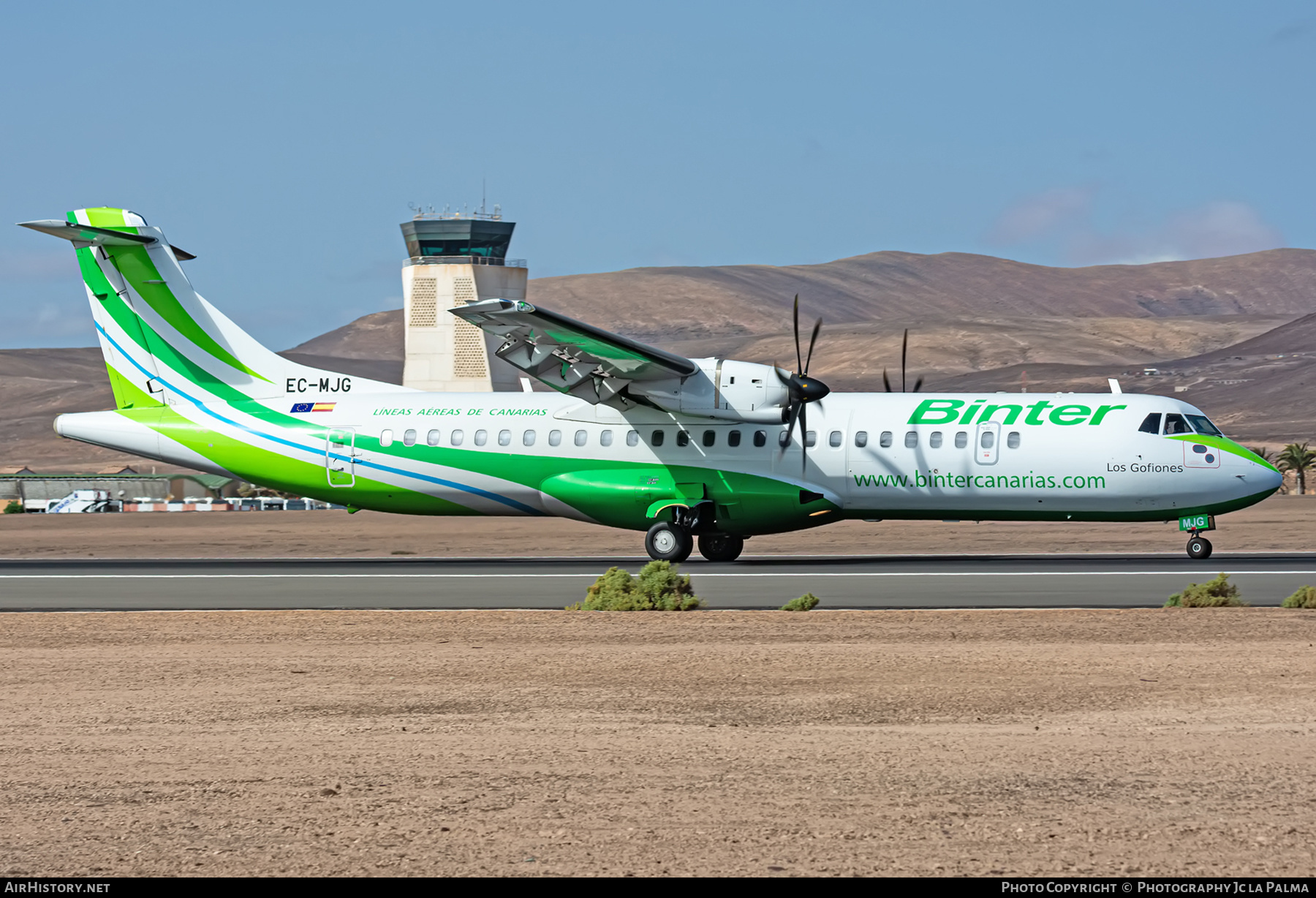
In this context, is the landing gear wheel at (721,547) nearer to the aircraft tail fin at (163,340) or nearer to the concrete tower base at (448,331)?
the aircraft tail fin at (163,340)

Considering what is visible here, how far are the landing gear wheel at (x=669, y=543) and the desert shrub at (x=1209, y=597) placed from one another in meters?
10.4

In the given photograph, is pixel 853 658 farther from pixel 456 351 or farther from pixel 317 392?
pixel 456 351

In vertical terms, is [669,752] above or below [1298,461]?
below

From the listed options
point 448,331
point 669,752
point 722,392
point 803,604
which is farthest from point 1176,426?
point 448,331

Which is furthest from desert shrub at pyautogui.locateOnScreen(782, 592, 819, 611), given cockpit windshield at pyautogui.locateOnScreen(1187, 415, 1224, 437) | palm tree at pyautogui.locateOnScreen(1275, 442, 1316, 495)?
palm tree at pyautogui.locateOnScreen(1275, 442, 1316, 495)

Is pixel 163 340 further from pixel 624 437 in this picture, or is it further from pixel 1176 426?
pixel 1176 426

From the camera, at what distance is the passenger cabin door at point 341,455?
92.0 feet

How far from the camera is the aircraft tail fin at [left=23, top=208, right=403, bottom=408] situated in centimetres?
2889

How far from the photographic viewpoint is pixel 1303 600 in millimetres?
17328

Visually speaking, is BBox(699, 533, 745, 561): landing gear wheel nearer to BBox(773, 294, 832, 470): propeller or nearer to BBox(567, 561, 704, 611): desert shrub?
BBox(773, 294, 832, 470): propeller

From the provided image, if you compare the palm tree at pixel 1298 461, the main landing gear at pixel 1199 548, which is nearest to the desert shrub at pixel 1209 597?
the main landing gear at pixel 1199 548

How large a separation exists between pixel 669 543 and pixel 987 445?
6068 millimetres

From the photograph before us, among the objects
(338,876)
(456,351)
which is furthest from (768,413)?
(456,351)

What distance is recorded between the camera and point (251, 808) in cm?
788
